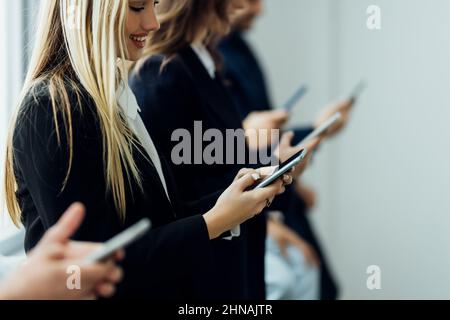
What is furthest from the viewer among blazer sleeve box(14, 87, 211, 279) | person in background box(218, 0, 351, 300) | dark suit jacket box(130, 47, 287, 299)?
person in background box(218, 0, 351, 300)

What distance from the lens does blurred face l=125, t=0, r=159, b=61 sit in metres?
0.79

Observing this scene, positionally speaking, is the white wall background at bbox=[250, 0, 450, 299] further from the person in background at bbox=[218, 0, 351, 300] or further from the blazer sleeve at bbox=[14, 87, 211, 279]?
the blazer sleeve at bbox=[14, 87, 211, 279]

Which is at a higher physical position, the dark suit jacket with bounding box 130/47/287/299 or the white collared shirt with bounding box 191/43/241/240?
the white collared shirt with bounding box 191/43/241/240

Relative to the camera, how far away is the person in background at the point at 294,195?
1483 mm

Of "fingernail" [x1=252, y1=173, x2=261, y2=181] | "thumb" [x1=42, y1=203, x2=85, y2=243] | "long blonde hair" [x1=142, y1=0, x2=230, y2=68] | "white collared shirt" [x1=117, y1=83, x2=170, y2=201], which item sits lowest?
"thumb" [x1=42, y1=203, x2=85, y2=243]

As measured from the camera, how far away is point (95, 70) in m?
0.75

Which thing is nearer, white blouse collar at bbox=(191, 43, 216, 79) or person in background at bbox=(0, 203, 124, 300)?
person in background at bbox=(0, 203, 124, 300)

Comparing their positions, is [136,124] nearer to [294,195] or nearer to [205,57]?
[205,57]

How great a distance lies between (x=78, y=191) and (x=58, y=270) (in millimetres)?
135

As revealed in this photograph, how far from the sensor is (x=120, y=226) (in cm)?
76

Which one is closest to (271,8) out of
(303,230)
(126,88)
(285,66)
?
(285,66)

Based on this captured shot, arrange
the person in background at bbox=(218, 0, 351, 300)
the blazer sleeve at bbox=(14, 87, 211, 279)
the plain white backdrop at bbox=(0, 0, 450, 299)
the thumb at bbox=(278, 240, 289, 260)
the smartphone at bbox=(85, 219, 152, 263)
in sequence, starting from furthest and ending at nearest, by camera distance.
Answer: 1. the thumb at bbox=(278, 240, 289, 260)
2. the person in background at bbox=(218, 0, 351, 300)
3. the plain white backdrop at bbox=(0, 0, 450, 299)
4. the blazer sleeve at bbox=(14, 87, 211, 279)
5. the smartphone at bbox=(85, 219, 152, 263)

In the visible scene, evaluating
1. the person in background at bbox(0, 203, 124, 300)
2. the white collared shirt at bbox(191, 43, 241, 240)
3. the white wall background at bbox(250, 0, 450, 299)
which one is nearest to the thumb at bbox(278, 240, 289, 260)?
the white wall background at bbox(250, 0, 450, 299)

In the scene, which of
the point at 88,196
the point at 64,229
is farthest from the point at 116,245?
the point at 88,196
